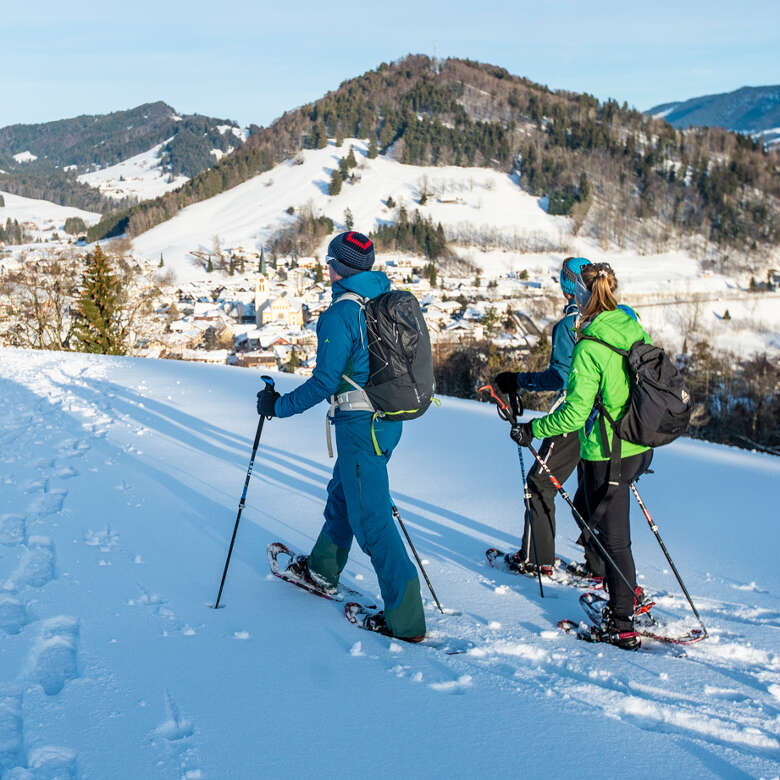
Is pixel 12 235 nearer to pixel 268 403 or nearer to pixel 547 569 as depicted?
pixel 268 403

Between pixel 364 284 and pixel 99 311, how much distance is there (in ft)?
78.8

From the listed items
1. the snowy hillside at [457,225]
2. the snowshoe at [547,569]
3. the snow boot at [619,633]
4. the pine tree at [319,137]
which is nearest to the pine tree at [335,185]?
the snowy hillside at [457,225]

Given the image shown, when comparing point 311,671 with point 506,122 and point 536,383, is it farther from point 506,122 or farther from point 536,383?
point 506,122

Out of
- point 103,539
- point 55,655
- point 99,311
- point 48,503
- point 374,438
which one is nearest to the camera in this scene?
point 55,655

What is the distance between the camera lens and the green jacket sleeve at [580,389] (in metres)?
2.89

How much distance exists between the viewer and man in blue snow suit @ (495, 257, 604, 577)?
374 centimetres

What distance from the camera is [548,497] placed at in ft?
12.6

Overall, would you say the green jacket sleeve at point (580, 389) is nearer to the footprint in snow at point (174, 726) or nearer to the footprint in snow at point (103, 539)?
the footprint in snow at point (174, 726)

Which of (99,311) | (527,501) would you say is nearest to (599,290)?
(527,501)

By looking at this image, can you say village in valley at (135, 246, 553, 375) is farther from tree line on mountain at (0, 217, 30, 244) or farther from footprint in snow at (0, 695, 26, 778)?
tree line on mountain at (0, 217, 30, 244)

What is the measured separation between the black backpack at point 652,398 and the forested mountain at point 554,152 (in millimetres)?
120181

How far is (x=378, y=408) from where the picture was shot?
9.89 ft

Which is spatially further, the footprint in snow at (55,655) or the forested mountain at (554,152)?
the forested mountain at (554,152)

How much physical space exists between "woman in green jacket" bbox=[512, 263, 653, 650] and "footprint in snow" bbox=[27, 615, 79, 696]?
2.28 m
